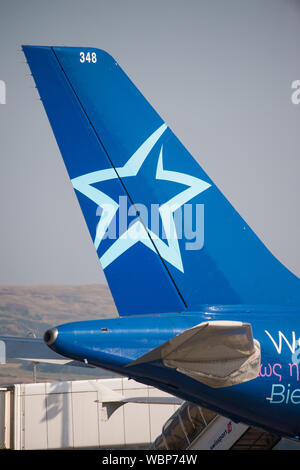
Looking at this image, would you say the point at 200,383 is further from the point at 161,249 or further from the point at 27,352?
the point at 27,352

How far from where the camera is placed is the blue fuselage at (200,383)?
377 inches

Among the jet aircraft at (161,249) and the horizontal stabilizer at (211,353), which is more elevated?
the jet aircraft at (161,249)

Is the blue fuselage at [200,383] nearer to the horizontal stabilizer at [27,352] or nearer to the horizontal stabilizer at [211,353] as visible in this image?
the horizontal stabilizer at [211,353]

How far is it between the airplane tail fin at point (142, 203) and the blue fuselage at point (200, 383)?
0.51 m

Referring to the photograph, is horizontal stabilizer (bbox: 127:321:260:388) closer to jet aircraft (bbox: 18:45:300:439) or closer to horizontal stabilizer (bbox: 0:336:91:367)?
jet aircraft (bbox: 18:45:300:439)

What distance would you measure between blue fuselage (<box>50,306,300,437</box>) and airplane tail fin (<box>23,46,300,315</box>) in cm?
51

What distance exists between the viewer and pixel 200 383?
1027cm

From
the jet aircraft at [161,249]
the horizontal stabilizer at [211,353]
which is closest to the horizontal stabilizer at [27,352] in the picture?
the jet aircraft at [161,249]

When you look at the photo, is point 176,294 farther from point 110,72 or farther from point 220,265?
point 110,72

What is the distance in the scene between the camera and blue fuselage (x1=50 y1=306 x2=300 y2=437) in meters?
9.59

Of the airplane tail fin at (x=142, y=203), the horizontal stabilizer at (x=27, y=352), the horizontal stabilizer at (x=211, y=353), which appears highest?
the airplane tail fin at (x=142, y=203)

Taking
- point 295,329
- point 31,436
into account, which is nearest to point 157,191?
point 295,329

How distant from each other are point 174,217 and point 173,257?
738 mm

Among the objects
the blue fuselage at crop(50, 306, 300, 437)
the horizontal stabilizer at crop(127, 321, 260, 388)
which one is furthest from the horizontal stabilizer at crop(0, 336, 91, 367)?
the horizontal stabilizer at crop(127, 321, 260, 388)
